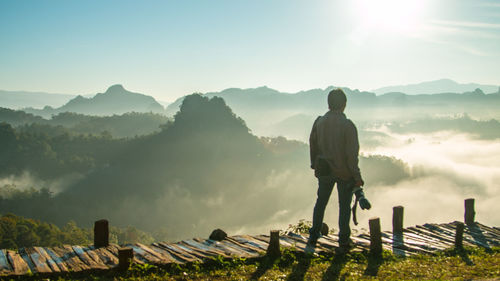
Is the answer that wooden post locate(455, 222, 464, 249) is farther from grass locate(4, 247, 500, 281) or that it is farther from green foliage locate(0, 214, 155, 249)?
green foliage locate(0, 214, 155, 249)

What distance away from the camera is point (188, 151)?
129000 millimetres

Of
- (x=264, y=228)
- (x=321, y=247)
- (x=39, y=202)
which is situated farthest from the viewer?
(x=264, y=228)

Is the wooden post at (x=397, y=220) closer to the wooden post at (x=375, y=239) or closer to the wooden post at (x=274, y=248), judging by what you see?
the wooden post at (x=375, y=239)

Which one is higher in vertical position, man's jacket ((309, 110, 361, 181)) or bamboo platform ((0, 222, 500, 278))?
man's jacket ((309, 110, 361, 181))

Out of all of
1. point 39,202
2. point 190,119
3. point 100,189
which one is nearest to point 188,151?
point 190,119

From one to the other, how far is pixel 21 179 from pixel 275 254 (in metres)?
126

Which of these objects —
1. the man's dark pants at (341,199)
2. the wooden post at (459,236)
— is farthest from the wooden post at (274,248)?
the wooden post at (459,236)

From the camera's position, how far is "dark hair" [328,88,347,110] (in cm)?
775

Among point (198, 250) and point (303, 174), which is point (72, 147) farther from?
point (198, 250)

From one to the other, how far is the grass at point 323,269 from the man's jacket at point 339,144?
1.68 meters

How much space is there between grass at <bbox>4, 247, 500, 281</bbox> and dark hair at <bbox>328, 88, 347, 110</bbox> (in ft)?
9.92

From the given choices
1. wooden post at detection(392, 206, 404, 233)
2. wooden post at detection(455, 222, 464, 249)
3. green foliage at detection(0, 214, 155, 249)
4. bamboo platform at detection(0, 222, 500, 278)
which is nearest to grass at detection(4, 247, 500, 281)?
bamboo platform at detection(0, 222, 500, 278)

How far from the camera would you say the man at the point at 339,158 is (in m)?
7.54

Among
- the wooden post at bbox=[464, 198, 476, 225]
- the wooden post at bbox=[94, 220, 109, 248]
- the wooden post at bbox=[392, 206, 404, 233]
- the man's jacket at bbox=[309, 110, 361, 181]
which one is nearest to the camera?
the man's jacket at bbox=[309, 110, 361, 181]
